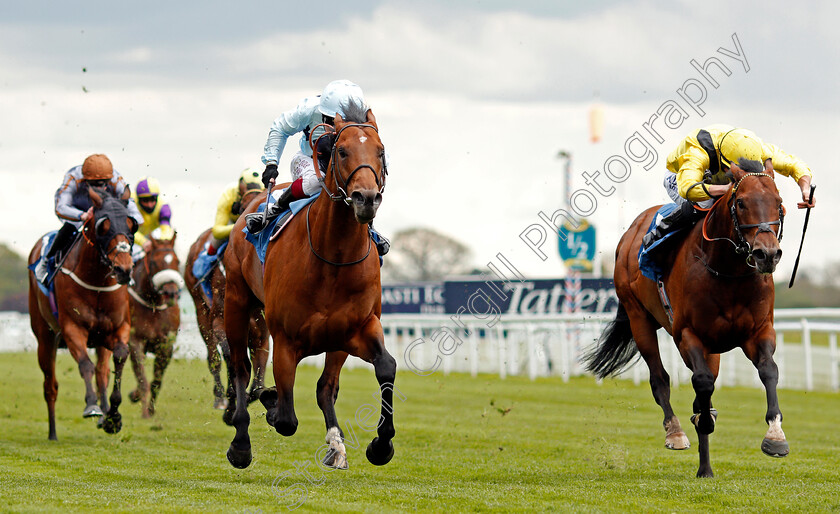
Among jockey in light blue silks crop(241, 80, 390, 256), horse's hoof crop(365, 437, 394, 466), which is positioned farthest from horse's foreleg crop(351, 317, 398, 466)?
jockey in light blue silks crop(241, 80, 390, 256)

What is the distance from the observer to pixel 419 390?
1505 cm

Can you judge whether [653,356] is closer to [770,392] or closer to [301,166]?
[770,392]

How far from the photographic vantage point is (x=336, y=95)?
19.3 feet

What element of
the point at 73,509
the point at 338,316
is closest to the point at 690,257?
the point at 338,316

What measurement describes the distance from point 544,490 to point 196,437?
395 cm

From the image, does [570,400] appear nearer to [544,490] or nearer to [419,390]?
[419,390]

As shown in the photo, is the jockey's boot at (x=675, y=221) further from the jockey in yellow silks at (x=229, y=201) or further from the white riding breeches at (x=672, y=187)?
the jockey in yellow silks at (x=229, y=201)

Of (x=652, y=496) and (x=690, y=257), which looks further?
(x=690, y=257)

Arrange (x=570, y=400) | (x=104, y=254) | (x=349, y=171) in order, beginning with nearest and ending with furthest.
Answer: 1. (x=349, y=171)
2. (x=104, y=254)
3. (x=570, y=400)

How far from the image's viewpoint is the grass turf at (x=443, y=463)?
5.51 m

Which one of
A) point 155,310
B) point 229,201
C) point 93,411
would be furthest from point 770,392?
point 155,310

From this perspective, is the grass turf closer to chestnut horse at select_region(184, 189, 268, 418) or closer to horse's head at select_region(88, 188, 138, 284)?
chestnut horse at select_region(184, 189, 268, 418)

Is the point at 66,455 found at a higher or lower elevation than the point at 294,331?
lower

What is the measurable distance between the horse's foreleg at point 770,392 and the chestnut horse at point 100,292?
4.78 meters
